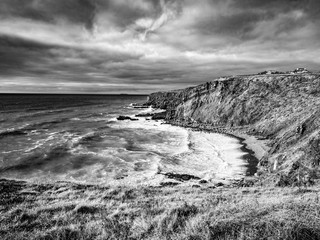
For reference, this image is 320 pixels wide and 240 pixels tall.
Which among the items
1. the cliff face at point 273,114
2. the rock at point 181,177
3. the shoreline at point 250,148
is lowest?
the shoreline at point 250,148

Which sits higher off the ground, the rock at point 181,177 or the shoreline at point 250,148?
the rock at point 181,177

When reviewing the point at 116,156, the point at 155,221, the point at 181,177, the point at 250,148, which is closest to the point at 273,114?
the point at 250,148

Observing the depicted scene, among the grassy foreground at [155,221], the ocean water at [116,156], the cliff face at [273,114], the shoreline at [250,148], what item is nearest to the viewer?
the grassy foreground at [155,221]

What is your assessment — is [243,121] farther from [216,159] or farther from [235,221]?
[235,221]

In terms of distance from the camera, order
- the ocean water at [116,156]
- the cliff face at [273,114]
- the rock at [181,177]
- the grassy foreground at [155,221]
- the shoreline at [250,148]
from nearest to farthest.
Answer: the grassy foreground at [155,221] → the cliff face at [273,114] → the rock at [181,177] → the ocean water at [116,156] → the shoreline at [250,148]

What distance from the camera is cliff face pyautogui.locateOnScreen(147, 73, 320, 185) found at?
20027 millimetres

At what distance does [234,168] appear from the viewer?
90.5 feet

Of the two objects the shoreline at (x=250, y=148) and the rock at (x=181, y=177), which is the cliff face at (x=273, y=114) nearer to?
the shoreline at (x=250, y=148)

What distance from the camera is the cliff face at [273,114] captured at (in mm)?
20027

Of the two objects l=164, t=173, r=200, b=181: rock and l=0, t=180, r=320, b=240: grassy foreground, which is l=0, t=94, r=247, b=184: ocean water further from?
l=0, t=180, r=320, b=240: grassy foreground

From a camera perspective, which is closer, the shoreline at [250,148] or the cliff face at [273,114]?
the cliff face at [273,114]

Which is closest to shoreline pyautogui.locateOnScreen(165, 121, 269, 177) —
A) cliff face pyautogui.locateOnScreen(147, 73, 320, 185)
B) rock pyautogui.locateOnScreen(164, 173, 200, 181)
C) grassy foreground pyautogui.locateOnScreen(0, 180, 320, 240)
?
cliff face pyautogui.locateOnScreen(147, 73, 320, 185)

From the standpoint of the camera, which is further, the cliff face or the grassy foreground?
the cliff face

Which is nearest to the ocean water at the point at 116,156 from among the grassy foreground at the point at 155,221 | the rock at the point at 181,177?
the rock at the point at 181,177
